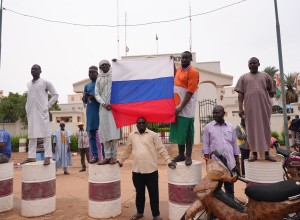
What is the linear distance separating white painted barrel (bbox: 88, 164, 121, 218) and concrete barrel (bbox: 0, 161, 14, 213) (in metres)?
1.77

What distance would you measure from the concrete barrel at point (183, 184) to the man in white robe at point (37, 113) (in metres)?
2.45

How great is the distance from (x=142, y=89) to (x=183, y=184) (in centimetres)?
176

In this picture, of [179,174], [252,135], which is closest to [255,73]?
[252,135]

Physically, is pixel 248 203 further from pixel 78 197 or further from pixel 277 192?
pixel 78 197

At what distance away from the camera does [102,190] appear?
4812mm

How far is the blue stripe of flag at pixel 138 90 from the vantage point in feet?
15.7

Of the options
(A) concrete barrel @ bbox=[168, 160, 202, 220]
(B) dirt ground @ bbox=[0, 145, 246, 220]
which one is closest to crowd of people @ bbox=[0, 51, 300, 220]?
(A) concrete barrel @ bbox=[168, 160, 202, 220]

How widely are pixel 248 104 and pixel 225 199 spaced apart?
150cm

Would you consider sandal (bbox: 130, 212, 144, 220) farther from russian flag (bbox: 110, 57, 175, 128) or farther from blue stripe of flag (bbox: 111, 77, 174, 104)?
blue stripe of flag (bbox: 111, 77, 174, 104)

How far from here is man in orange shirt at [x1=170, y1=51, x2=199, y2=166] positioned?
430cm

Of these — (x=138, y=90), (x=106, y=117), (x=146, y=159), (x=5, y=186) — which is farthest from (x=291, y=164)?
(x=5, y=186)

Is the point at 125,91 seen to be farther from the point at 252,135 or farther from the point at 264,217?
the point at 264,217

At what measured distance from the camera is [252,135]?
162 inches

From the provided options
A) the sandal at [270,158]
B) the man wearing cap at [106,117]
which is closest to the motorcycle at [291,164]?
the sandal at [270,158]
